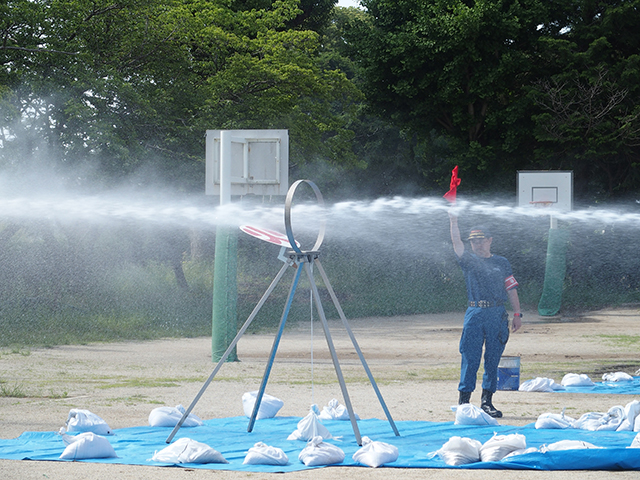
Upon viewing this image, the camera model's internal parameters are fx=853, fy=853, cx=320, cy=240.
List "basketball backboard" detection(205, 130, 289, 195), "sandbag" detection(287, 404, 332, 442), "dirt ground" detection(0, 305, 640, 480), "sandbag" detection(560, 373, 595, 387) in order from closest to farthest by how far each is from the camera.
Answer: "dirt ground" detection(0, 305, 640, 480) → "sandbag" detection(287, 404, 332, 442) → "sandbag" detection(560, 373, 595, 387) → "basketball backboard" detection(205, 130, 289, 195)

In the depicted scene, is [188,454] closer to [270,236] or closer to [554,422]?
[270,236]

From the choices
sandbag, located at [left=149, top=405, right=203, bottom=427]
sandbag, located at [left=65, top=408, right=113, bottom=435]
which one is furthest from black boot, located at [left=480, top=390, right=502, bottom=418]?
sandbag, located at [left=65, top=408, right=113, bottom=435]

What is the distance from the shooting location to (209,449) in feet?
20.0

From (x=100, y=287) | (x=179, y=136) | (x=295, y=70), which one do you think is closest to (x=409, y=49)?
(x=295, y=70)

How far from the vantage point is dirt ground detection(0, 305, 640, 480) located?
5.90m

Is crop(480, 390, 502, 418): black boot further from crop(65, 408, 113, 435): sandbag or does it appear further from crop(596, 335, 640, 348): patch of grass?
crop(596, 335, 640, 348): patch of grass

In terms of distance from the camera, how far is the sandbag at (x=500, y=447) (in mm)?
6012

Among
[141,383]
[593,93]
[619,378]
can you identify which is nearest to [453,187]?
[619,378]

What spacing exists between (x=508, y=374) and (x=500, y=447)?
152 inches

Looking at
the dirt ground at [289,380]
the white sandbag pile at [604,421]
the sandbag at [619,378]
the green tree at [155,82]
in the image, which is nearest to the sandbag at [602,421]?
the white sandbag pile at [604,421]

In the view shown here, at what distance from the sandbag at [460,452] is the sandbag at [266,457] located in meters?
1.14

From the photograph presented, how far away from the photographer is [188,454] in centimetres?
605

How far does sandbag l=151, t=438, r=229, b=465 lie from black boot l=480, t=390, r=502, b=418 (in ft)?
9.79

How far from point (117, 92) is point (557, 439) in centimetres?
1531
